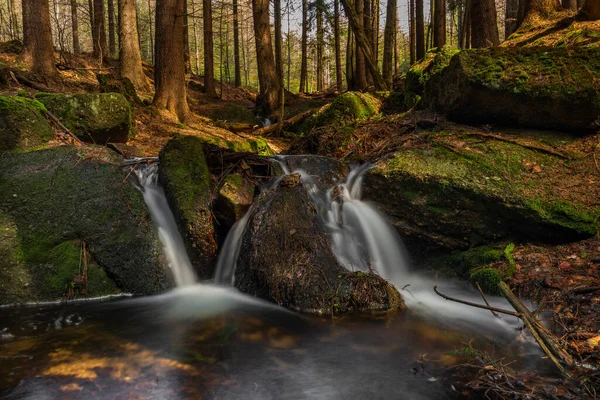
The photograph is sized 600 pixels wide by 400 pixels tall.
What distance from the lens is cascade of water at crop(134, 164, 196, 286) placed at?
18.7 ft

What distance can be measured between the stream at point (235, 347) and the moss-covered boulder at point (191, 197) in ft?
0.98

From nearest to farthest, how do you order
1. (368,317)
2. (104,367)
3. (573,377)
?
1. (573,377)
2. (104,367)
3. (368,317)

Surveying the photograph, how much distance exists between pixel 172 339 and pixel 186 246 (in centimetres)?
201

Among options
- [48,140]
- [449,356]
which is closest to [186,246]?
[48,140]

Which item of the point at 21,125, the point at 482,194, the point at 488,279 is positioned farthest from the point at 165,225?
the point at 482,194

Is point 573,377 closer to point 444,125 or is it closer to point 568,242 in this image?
point 568,242

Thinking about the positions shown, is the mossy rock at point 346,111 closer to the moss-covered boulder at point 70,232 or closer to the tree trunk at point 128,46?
the moss-covered boulder at point 70,232

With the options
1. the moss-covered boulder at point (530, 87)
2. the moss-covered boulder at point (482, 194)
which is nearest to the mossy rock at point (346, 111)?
the moss-covered boulder at point (530, 87)

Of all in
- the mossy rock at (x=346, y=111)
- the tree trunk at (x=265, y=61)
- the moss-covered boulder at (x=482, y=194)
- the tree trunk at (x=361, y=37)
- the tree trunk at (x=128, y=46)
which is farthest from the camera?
A: the tree trunk at (x=265, y=61)

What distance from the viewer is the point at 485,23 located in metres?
10.3

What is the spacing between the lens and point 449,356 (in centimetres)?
355

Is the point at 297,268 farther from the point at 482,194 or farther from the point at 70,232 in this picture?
the point at 70,232

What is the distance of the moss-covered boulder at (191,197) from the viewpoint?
19.2 ft

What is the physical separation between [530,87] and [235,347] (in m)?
5.82
